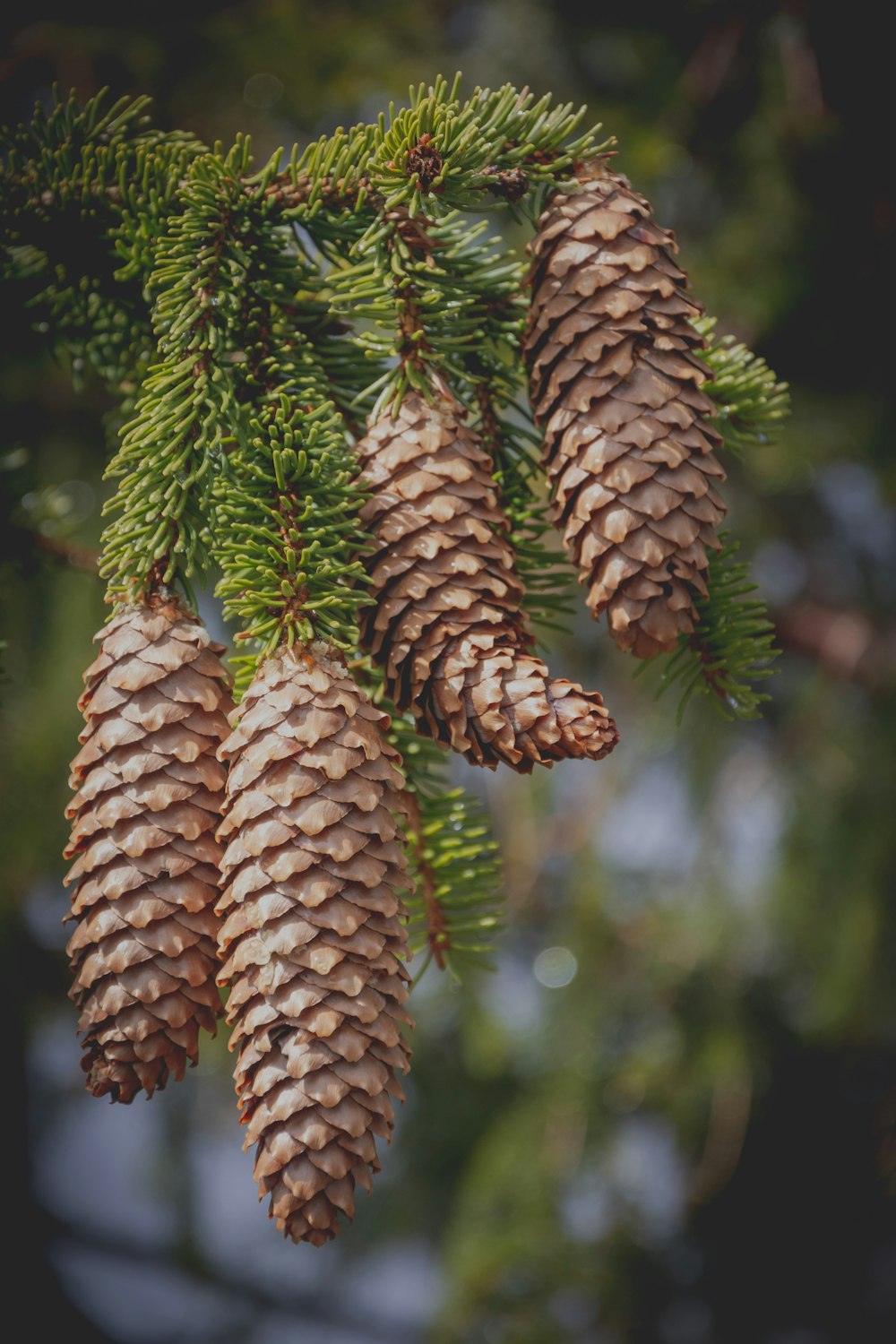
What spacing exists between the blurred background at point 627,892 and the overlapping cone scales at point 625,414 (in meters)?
0.79

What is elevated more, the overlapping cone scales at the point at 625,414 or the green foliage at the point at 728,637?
the overlapping cone scales at the point at 625,414

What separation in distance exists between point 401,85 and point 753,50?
2.03 feet

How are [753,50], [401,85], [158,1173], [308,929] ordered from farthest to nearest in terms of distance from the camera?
[158,1173] → [753,50] → [401,85] → [308,929]

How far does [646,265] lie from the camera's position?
57 cm

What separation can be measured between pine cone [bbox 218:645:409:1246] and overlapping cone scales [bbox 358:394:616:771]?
0.05 metres

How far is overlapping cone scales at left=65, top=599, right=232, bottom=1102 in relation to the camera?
0.52 meters

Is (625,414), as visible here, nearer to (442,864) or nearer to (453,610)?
(453,610)

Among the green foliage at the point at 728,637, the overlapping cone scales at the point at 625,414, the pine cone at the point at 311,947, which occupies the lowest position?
the pine cone at the point at 311,947

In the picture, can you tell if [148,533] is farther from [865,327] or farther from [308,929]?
[865,327]

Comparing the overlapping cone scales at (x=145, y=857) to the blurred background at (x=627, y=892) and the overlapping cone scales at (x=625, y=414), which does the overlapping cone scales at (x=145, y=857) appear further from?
the blurred background at (x=627, y=892)

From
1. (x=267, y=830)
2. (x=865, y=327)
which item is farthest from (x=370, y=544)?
(x=865, y=327)

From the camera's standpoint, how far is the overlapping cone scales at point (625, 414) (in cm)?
54

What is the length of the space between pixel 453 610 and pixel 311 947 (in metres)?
0.18

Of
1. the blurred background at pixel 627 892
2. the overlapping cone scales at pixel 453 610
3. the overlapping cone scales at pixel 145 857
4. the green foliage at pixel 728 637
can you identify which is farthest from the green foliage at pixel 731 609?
the blurred background at pixel 627 892
